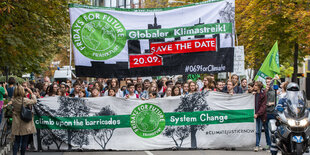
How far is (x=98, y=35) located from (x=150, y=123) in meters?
2.46

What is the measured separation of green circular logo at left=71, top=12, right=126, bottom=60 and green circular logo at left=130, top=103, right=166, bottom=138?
61.5 inches

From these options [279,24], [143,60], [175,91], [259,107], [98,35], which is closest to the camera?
[98,35]

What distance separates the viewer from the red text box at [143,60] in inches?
447

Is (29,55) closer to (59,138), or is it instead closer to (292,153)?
(59,138)

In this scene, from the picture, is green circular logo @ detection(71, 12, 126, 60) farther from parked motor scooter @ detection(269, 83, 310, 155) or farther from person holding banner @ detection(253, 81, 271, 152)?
parked motor scooter @ detection(269, 83, 310, 155)

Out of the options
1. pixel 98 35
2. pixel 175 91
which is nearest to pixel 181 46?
pixel 175 91

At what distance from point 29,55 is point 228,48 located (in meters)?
7.17

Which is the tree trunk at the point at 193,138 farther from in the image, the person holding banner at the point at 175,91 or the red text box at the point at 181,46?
the red text box at the point at 181,46

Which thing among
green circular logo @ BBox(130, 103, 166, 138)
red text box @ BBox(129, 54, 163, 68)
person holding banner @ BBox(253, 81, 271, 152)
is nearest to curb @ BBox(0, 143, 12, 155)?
green circular logo @ BBox(130, 103, 166, 138)

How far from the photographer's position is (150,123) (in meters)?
11.8

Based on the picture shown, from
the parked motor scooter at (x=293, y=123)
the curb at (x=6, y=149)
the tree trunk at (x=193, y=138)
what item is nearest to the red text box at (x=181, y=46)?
the tree trunk at (x=193, y=138)

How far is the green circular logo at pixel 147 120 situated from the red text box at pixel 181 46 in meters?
1.41

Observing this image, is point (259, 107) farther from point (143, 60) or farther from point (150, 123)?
point (143, 60)

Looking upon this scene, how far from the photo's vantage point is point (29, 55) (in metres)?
15.7
